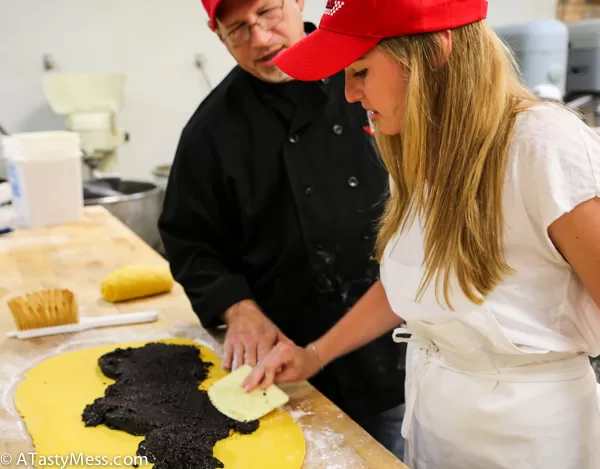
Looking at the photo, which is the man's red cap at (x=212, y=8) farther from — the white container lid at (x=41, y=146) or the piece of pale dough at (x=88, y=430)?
the white container lid at (x=41, y=146)

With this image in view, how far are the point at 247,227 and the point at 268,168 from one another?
150mm

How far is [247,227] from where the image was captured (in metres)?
1.44

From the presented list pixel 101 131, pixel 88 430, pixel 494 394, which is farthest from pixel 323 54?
pixel 101 131

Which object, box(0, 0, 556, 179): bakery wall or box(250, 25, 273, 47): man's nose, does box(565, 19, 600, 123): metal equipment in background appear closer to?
box(0, 0, 556, 179): bakery wall

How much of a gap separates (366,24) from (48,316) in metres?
0.98

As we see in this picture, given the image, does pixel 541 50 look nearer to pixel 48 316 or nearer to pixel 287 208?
pixel 287 208

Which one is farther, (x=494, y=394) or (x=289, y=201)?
(x=289, y=201)

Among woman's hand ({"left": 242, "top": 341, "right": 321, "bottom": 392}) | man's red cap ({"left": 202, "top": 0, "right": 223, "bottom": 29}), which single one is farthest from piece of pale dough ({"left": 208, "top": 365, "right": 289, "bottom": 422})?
man's red cap ({"left": 202, "top": 0, "right": 223, "bottom": 29})

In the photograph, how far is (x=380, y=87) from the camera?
0.85 metres

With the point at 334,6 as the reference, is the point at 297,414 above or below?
below

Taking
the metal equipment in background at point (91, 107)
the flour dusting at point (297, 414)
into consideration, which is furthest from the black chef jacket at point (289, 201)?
the metal equipment in background at point (91, 107)

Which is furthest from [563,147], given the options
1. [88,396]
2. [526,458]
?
[88,396]

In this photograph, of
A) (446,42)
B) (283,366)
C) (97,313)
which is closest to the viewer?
(446,42)

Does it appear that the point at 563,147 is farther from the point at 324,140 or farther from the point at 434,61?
the point at 324,140
